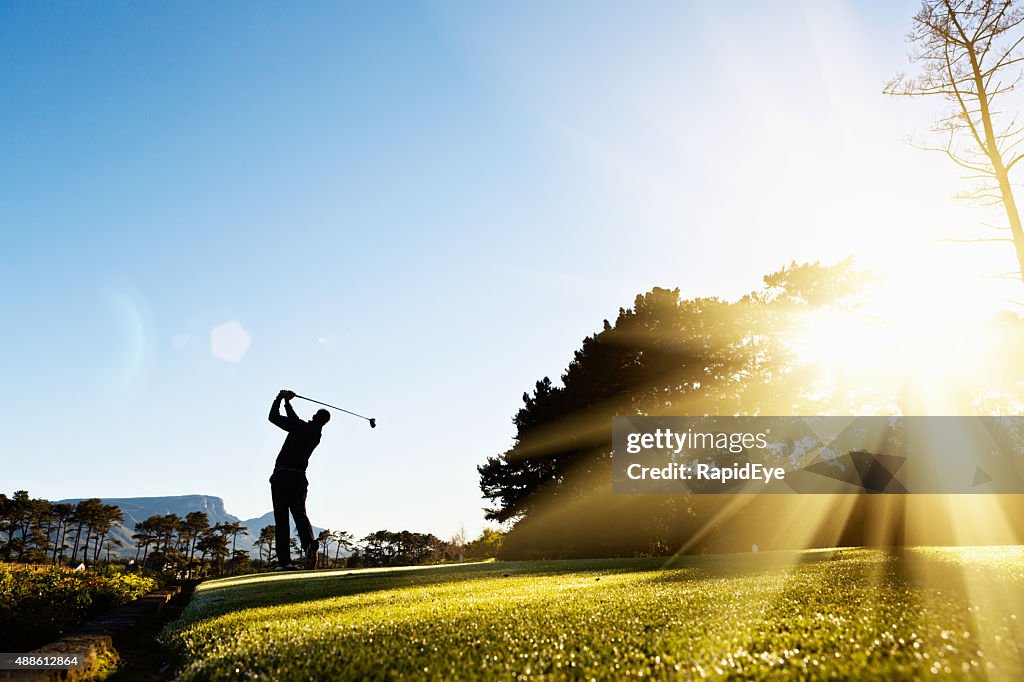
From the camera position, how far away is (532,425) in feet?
155

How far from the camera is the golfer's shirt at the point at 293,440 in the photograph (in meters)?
28.6

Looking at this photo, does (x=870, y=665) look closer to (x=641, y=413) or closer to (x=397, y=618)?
(x=397, y=618)

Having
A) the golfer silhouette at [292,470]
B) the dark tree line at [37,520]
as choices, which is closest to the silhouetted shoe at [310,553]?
the golfer silhouette at [292,470]

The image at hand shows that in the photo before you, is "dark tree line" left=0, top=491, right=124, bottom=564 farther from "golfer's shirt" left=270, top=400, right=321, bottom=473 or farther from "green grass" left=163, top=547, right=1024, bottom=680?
"green grass" left=163, top=547, right=1024, bottom=680

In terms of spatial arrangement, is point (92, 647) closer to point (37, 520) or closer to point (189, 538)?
point (37, 520)

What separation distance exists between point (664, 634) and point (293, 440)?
1029 inches

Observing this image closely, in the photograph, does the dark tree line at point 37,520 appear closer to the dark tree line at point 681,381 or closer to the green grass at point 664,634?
the dark tree line at point 681,381

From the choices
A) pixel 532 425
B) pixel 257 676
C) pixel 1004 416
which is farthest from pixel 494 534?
pixel 257 676

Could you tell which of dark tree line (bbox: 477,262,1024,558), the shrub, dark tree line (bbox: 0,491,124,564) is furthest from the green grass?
dark tree line (bbox: 0,491,124,564)

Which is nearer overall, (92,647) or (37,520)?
(92,647)

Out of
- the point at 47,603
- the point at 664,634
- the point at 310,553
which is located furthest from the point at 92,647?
the point at 310,553

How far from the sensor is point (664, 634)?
6.51 metres

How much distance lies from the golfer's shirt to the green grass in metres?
18.8

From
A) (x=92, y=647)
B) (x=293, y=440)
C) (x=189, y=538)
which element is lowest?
(x=189, y=538)
